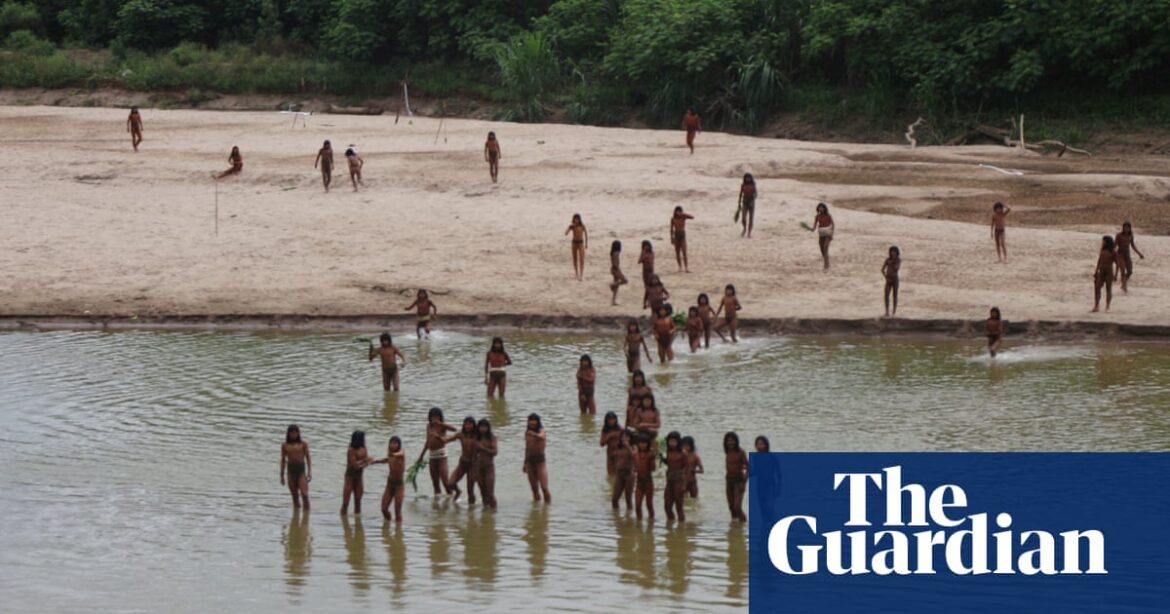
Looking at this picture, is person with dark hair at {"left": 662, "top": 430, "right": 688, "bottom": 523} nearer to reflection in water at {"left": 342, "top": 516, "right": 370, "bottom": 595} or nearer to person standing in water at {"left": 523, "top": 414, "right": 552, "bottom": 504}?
person standing in water at {"left": 523, "top": 414, "right": 552, "bottom": 504}

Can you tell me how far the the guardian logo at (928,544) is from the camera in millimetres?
14984

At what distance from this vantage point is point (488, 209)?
3244 cm

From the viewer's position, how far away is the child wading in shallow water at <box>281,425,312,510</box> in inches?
671

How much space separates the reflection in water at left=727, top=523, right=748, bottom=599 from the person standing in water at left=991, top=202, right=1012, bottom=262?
13.0 m

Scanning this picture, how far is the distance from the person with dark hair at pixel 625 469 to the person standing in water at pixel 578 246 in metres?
10.8

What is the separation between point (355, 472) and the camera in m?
17.0

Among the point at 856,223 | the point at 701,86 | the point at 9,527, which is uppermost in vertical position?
the point at 701,86

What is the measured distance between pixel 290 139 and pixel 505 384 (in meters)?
20.1

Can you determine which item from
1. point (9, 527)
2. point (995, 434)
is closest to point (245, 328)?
point (9, 527)

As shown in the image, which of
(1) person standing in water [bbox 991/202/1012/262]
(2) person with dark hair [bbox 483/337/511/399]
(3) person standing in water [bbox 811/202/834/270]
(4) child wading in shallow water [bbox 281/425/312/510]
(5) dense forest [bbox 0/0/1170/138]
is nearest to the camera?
(4) child wading in shallow water [bbox 281/425/312/510]

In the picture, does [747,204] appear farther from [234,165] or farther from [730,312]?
[234,165]

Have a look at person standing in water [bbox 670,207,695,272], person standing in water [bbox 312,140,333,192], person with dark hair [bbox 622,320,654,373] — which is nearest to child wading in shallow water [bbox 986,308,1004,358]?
person with dark hair [bbox 622,320,654,373]

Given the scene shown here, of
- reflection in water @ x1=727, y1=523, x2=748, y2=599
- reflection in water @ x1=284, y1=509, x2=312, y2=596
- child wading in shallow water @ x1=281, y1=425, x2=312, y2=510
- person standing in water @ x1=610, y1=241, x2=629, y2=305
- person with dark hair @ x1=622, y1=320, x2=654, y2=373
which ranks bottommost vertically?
reflection in water @ x1=284, y1=509, x2=312, y2=596

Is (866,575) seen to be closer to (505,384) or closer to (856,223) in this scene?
(505,384)
